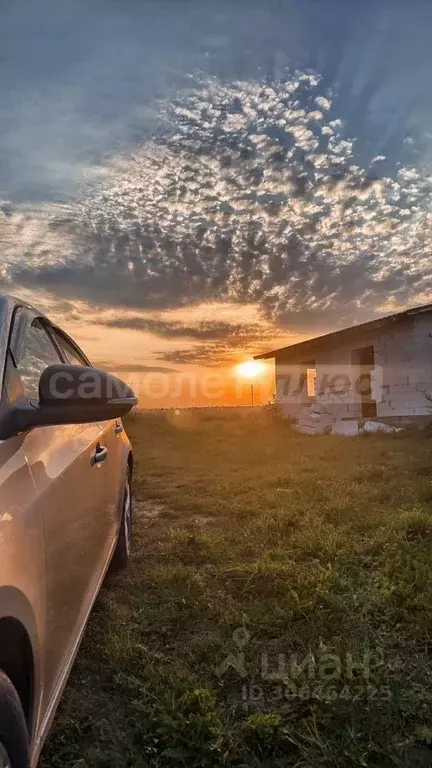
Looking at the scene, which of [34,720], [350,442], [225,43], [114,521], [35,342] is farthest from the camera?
[350,442]

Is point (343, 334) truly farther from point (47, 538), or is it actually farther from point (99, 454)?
point (47, 538)

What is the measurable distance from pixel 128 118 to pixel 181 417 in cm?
1448

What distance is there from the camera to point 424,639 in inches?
114

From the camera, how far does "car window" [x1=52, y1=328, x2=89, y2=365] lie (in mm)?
3270

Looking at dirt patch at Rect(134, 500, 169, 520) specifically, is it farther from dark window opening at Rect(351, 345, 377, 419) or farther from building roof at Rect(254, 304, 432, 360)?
dark window opening at Rect(351, 345, 377, 419)

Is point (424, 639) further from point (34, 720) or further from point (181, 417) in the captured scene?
point (181, 417)

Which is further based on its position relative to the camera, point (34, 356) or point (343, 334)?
point (343, 334)

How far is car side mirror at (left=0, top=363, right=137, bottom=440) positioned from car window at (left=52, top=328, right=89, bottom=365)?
1.43m

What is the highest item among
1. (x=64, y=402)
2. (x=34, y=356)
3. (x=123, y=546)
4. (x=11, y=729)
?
(x=34, y=356)

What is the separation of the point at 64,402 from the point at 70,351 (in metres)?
1.97

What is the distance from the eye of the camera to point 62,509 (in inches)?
75.6

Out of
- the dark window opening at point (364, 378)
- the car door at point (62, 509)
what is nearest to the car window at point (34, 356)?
the car door at point (62, 509)

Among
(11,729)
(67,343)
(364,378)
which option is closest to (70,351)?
(67,343)

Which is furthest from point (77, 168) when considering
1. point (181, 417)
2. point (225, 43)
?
point (181, 417)
